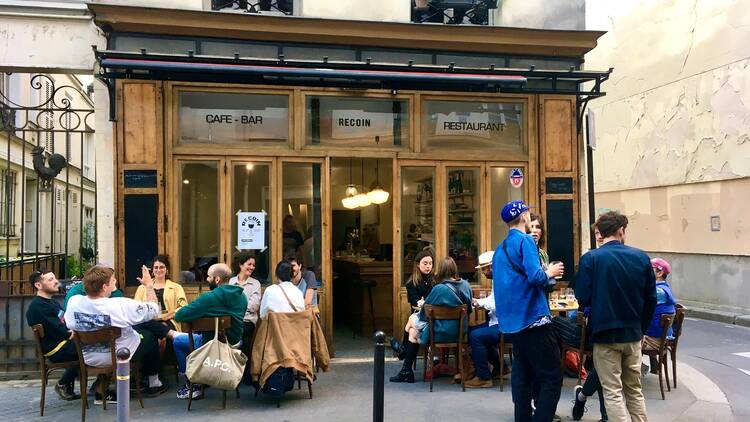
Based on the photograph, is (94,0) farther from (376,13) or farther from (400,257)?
(400,257)

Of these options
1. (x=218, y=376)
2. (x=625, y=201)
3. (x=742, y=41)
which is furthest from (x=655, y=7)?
(x=218, y=376)

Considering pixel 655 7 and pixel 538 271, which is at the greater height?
pixel 655 7

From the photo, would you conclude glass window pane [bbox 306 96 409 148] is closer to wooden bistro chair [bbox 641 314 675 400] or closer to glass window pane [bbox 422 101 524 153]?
glass window pane [bbox 422 101 524 153]

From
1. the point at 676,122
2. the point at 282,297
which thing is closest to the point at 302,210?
the point at 282,297

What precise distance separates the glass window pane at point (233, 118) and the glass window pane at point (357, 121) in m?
0.42

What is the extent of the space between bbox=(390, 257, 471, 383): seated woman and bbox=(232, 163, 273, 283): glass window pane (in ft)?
7.03

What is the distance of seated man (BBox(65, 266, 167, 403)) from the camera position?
5.61m

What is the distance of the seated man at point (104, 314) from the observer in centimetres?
561

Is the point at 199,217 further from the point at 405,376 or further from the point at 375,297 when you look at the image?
the point at 375,297

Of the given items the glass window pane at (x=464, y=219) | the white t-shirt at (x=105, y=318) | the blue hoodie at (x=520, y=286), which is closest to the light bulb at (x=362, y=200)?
the glass window pane at (x=464, y=219)

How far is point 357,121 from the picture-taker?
322 inches

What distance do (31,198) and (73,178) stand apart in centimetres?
501

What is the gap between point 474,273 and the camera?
339 inches

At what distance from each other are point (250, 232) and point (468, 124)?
3.35 meters
